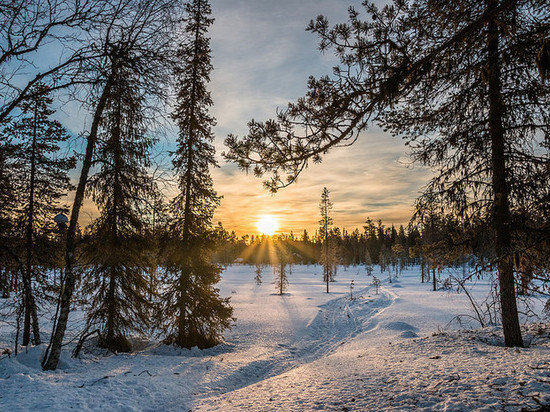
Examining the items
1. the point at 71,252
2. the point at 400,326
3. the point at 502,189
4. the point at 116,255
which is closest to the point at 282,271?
the point at 400,326

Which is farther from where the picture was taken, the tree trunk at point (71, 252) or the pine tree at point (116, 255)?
the pine tree at point (116, 255)

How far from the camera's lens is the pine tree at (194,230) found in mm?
12453

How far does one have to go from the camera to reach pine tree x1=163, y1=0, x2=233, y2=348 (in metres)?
12.5

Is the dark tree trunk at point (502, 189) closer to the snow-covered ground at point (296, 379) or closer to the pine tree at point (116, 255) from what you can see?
the snow-covered ground at point (296, 379)

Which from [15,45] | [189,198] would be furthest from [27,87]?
[189,198]

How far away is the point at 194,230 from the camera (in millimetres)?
13023

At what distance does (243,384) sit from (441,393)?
5.87 metres

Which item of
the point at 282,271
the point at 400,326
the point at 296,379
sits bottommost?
the point at 282,271

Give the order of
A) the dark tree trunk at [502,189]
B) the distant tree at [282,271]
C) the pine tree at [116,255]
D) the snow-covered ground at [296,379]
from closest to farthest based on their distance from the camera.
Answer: the snow-covered ground at [296,379], the dark tree trunk at [502,189], the pine tree at [116,255], the distant tree at [282,271]

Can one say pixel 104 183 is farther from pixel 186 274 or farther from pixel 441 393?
pixel 441 393

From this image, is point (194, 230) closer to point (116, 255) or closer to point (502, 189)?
point (116, 255)

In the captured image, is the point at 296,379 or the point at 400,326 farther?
the point at 400,326

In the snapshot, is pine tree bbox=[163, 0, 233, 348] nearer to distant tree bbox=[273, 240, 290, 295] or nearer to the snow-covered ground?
the snow-covered ground

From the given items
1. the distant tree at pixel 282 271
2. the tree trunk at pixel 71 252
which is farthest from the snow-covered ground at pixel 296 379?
the distant tree at pixel 282 271
